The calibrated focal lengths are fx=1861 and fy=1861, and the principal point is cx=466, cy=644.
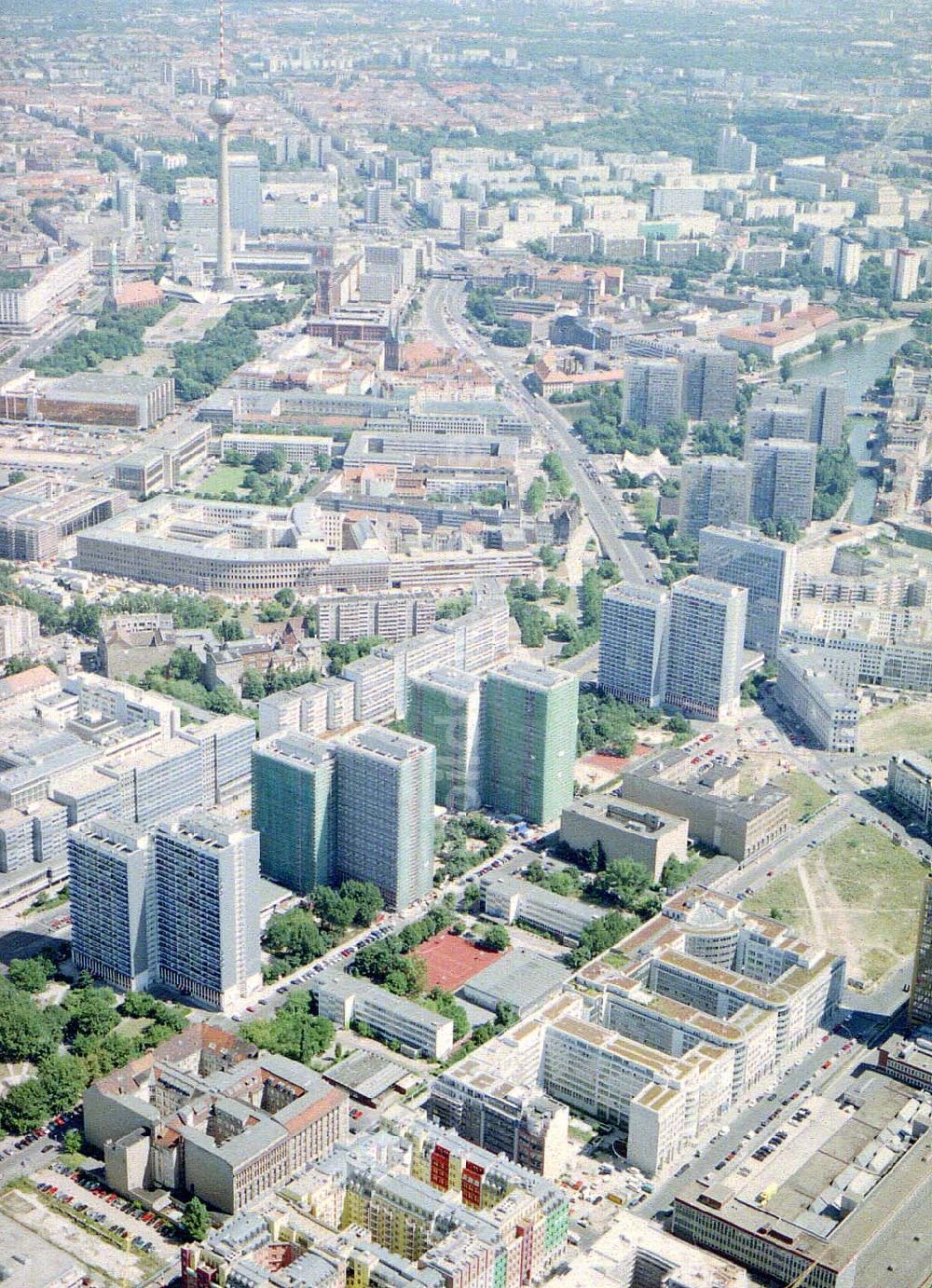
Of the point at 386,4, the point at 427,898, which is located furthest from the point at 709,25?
the point at 427,898

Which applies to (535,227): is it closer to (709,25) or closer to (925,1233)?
(709,25)

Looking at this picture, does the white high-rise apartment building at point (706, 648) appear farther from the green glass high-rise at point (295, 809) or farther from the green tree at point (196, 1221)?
the green tree at point (196, 1221)

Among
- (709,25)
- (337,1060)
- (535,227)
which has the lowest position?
(337,1060)

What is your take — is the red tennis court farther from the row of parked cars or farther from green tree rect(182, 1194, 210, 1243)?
the row of parked cars

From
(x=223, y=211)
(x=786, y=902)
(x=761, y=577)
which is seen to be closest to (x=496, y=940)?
(x=786, y=902)

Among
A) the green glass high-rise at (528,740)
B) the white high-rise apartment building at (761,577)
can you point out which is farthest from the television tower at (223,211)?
the green glass high-rise at (528,740)

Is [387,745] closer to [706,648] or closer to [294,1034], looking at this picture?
[294,1034]
